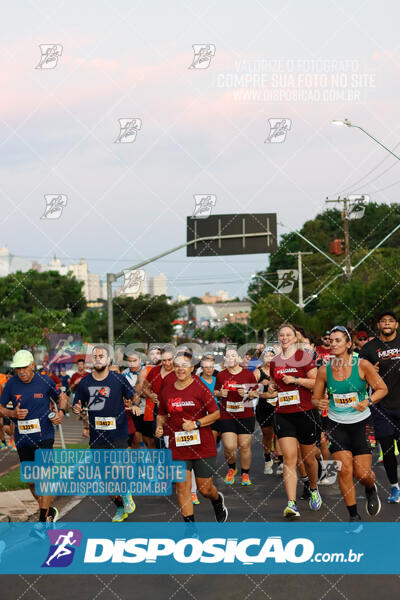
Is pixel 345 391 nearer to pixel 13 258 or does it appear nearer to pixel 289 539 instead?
pixel 289 539

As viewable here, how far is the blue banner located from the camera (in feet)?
22.8

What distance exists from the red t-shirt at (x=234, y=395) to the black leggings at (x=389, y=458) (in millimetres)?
2232

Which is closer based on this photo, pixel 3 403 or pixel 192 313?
pixel 3 403

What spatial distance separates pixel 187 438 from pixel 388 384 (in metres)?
3.03

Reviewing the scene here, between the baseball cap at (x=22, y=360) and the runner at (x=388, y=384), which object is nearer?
the baseball cap at (x=22, y=360)

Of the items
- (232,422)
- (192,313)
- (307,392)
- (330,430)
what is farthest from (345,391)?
(192,313)

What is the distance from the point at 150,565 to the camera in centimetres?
715

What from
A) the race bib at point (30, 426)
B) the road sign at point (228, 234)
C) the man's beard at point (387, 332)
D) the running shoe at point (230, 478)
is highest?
the road sign at point (228, 234)

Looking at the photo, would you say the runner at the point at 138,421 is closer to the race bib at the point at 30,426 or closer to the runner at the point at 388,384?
the race bib at the point at 30,426

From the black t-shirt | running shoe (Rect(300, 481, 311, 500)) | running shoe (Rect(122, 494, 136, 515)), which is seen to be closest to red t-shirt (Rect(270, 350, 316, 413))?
the black t-shirt

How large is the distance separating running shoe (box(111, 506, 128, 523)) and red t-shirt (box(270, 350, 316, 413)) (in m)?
2.14

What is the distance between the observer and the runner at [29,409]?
873 centimetres
